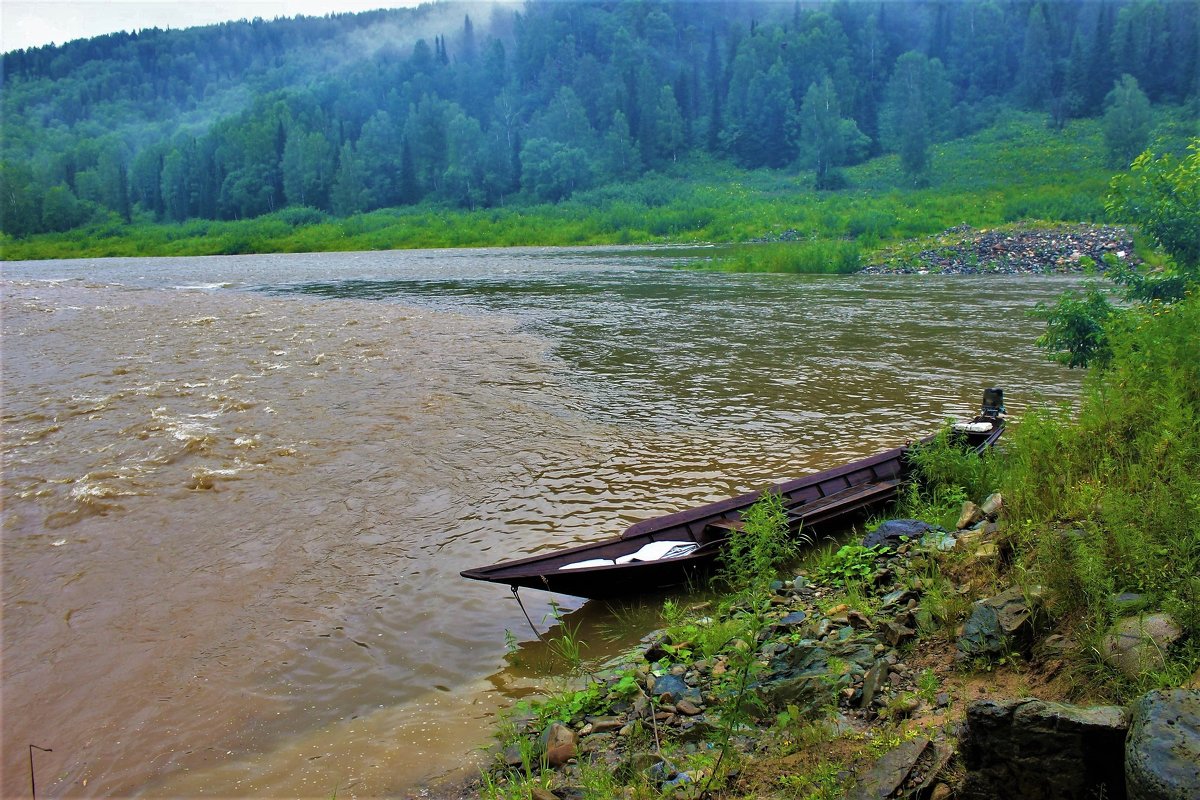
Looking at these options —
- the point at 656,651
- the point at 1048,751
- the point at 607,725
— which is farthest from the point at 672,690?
the point at 1048,751

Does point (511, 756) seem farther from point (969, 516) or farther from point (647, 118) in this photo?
point (647, 118)

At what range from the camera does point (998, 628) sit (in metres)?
5.70

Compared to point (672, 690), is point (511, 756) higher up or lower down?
lower down

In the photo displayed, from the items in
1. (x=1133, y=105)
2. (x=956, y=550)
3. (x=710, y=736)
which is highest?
(x=1133, y=105)

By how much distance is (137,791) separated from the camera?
593 centimetres

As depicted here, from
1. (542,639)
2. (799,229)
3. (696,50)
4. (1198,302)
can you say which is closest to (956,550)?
(542,639)

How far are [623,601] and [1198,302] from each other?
29.0ft

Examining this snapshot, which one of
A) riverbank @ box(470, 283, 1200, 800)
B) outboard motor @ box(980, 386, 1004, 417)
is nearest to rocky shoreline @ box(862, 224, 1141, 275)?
outboard motor @ box(980, 386, 1004, 417)

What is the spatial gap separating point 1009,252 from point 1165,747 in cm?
4314

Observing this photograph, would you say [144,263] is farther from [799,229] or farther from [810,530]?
[810,530]

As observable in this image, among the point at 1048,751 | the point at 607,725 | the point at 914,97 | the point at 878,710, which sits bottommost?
the point at 607,725

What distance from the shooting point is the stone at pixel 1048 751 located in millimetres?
3979

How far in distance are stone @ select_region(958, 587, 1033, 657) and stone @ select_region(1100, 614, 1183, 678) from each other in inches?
23.3

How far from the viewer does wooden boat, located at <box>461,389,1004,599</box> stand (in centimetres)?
782
